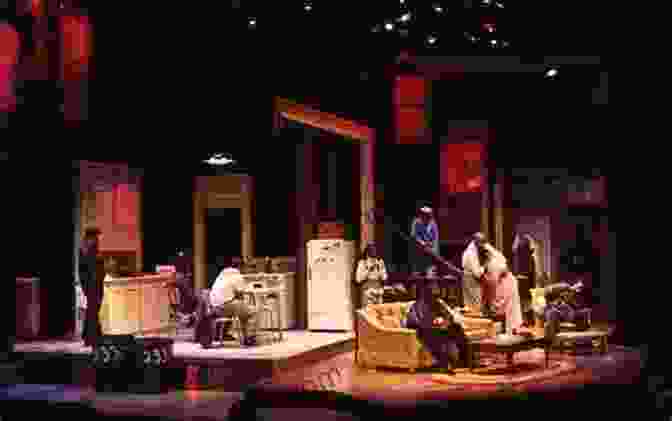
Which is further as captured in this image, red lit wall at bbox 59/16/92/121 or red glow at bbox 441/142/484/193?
red glow at bbox 441/142/484/193

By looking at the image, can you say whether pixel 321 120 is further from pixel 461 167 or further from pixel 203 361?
pixel 203 361

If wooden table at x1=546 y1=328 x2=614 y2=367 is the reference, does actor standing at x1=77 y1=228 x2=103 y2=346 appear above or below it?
above

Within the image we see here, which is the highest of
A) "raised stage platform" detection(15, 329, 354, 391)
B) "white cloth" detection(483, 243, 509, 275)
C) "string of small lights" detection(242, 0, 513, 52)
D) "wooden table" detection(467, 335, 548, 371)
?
"string of small lights" detection(242, 0, 513, 52)

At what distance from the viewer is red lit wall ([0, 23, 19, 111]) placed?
8.50 meters

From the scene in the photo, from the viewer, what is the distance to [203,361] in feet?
32.6

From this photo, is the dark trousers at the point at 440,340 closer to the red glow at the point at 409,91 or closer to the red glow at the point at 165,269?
the red glow at the point at 409,91

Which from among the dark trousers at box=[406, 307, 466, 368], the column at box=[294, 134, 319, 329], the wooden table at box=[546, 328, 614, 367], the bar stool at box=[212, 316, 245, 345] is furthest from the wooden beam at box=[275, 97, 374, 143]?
the wooden table at box=[546, 328, 614, 367]

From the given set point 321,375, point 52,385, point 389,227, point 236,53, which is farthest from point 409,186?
point 52,385

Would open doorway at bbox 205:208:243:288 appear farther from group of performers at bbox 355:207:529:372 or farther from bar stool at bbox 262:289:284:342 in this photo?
group of performers at bbox 355:207:529:372

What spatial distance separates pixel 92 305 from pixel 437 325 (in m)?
4.45

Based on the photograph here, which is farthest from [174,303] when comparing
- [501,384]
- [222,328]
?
[501,384]

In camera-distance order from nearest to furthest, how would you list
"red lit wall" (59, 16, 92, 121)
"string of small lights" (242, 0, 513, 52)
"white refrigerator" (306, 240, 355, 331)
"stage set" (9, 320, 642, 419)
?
1. "stage set" (9, 320, 642, 419)
2. "red lit wall" (59, 16, 92, 121)
3. "string of small lights" (242, 0, 513, 52)
4. "white refrigerator" (306, 240, 355, 331)

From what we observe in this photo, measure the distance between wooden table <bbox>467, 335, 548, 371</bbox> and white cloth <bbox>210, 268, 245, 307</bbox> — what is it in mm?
2962

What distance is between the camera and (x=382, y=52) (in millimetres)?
13430
